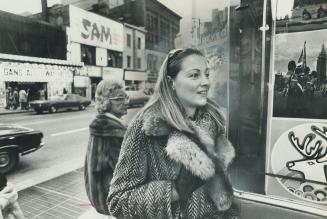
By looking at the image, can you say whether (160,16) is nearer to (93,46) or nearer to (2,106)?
(93,46)

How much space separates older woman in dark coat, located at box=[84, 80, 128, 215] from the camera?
1.96 meters

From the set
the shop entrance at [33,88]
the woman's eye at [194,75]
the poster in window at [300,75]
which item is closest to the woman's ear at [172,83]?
the woman's eye at [194,75]

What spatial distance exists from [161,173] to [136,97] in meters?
0.74

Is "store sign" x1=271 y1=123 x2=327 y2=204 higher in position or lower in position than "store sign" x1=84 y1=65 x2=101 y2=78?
lower

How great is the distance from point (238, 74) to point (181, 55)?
1.46 feet

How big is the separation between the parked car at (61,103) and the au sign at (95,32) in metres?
0.47

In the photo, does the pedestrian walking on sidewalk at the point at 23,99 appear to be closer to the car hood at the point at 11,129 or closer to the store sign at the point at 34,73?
the store sign at the point at 34,73

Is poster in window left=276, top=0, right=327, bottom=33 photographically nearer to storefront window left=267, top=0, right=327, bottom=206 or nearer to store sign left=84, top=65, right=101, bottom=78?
storefront window left=267, top=0, right=327, bottom=206

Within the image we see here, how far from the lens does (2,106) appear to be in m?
1.94

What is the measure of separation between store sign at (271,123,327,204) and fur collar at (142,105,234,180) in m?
0.34

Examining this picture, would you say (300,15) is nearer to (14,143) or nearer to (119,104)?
(119,104)

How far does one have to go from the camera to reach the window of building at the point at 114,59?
2.15m

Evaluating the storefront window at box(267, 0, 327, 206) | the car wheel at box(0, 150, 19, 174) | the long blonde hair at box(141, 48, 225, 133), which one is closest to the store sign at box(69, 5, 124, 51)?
the long blonde hair at box(141, 48, 225, 133)

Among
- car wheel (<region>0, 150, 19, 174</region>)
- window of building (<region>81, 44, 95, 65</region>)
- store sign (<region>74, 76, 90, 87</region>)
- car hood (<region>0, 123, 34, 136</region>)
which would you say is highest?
window of building (<region>81, 44, 95, 65</region>)
